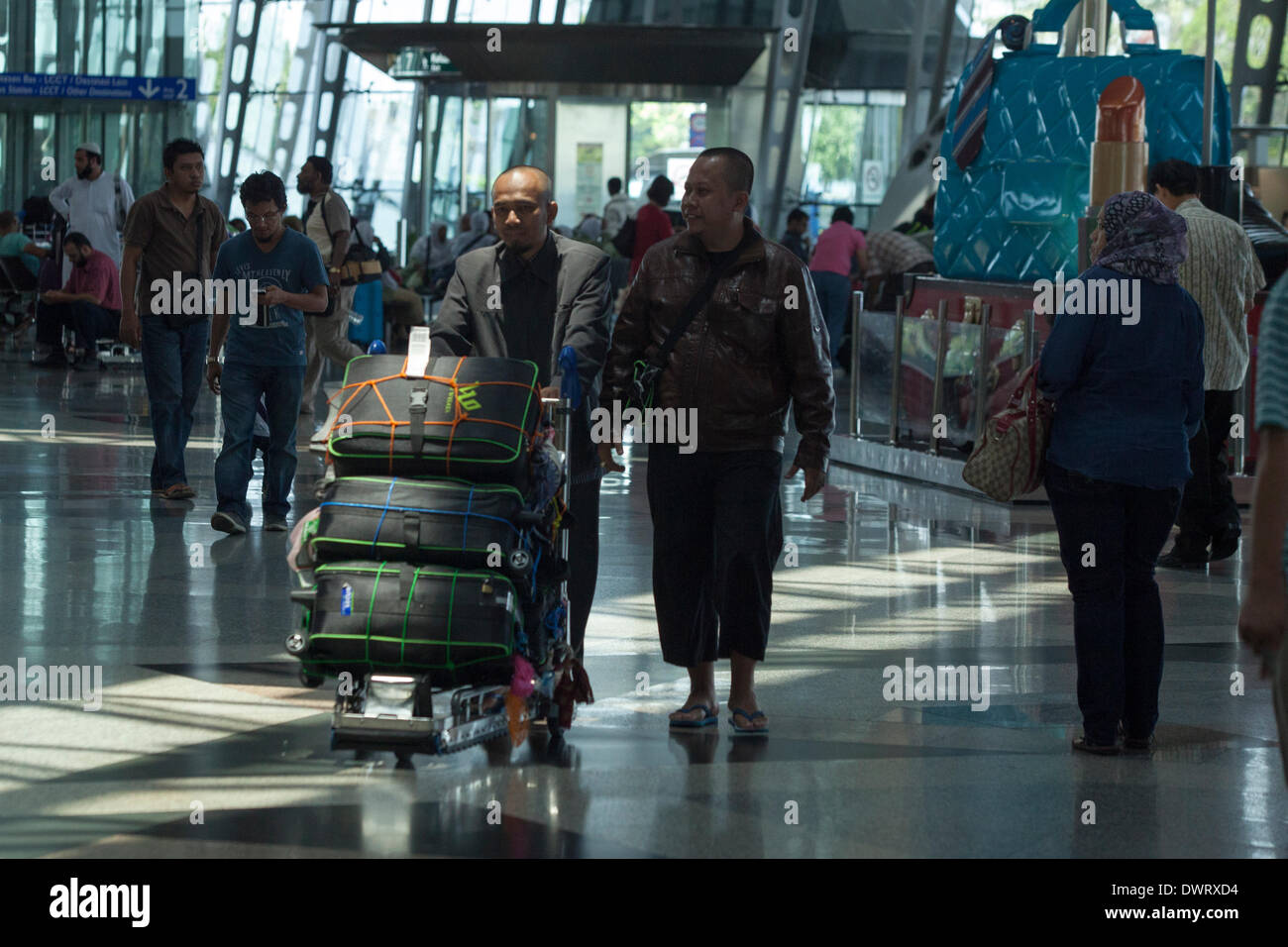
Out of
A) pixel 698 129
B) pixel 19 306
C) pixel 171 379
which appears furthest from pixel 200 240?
pixel 698 129

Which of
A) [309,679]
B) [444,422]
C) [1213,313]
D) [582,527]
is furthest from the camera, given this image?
[1213,313]

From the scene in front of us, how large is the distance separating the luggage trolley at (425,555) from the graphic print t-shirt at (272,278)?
3863mm

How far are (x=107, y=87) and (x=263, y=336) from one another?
28508mm

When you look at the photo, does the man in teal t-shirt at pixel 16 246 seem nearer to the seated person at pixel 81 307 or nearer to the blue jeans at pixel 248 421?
the seated person at pixel 81 307

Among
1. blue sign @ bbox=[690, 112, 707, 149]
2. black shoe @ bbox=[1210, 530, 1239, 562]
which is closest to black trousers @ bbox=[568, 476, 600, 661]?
black shoe @ bbox=[1210, 530, 1239, 562]

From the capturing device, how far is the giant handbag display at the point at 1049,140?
434 inches

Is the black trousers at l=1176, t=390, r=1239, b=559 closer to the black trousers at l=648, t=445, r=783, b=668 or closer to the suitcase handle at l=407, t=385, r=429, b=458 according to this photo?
the black trousers at l=648, t=445, r=783, b=668

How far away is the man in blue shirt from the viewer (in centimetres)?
863

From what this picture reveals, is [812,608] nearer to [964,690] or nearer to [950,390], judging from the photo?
[964,690]

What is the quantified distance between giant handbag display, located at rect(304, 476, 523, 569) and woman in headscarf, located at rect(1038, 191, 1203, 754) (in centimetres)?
166

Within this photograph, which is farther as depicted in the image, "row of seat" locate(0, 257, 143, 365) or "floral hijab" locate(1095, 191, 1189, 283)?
"row of seat" locate(0, 257, 143, 365)

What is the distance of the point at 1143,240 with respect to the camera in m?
5.21

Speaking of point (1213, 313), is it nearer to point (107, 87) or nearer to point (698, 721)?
point (698, 721)
